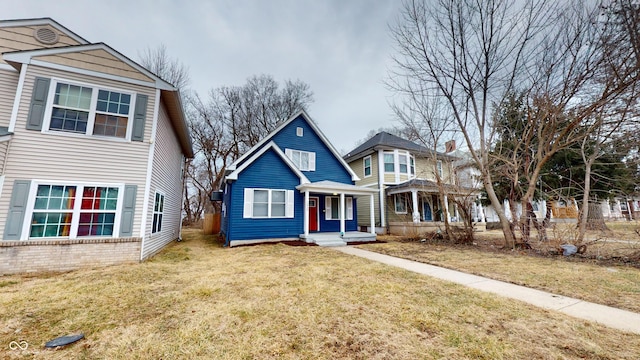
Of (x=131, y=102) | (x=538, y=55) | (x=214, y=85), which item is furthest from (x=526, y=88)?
(x=214, y=85)

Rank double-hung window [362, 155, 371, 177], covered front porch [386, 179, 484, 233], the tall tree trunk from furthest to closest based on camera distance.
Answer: double-hung window [362, 155, 371, 177]
covered front porch [386, 179, 484, 233]
the tall tree trunk

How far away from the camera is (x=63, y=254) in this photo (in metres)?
6.23

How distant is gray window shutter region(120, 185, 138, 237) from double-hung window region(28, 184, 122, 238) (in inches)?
6.5

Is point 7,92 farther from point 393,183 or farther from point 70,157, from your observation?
point 393,183

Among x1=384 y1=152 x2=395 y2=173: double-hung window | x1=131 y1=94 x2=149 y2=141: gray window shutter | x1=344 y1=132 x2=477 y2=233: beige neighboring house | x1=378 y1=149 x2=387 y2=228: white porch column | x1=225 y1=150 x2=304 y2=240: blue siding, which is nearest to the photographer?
x1=131 y1=94 x2=149 y2=141: gray window shutter

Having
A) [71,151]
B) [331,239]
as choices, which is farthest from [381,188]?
[71,151]

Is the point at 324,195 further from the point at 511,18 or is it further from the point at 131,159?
the point at 511,18

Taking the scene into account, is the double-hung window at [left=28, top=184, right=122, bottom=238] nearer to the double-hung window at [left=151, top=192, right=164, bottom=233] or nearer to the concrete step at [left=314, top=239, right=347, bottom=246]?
the double-hung window at [left=151, top=192, right=164, bottom=233]

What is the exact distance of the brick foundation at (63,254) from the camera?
587cm

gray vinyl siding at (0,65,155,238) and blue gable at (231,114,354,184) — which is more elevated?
blue gable at (231,114,354,184)

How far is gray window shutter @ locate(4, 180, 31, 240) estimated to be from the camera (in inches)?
233

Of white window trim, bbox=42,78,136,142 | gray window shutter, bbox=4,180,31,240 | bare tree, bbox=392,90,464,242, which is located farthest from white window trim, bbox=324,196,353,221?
gray window shutter, bbox=4,180,31,240

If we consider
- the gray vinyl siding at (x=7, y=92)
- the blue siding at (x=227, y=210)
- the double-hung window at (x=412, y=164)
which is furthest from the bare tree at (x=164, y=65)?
the double-hung window at (x=412, y=164)

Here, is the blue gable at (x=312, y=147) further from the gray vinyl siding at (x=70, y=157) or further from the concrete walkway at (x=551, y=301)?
the concrete walkway at (x=551, y=301)
